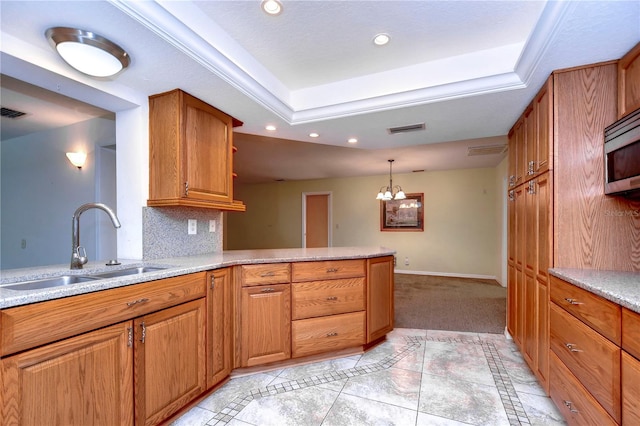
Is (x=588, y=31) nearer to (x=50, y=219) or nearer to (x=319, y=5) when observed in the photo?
(x=319, y=5)

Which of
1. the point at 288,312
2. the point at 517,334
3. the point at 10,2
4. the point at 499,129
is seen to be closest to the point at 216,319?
the point at 288,312

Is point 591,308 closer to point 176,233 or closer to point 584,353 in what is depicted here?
point 584,353

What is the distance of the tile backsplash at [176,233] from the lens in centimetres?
216

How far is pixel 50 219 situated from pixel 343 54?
11.5ft

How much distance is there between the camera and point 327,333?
95.0 inches

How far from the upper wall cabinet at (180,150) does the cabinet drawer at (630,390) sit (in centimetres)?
236

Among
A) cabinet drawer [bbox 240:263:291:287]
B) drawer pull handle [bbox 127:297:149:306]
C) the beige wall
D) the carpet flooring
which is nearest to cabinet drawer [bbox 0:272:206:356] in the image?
drawer pull handle [bbox 127:297:149:306]

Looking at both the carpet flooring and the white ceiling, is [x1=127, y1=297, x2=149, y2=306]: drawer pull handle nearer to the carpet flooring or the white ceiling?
the white ceiling

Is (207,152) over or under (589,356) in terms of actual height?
over

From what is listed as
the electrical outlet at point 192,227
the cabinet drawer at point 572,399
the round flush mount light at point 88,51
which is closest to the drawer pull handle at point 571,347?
the cabinet drawer at point 572,399

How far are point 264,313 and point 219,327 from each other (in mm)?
344

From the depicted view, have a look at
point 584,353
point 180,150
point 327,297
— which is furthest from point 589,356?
point 180,150

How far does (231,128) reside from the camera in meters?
2.56

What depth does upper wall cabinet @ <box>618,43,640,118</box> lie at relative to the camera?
1549 millimetres
